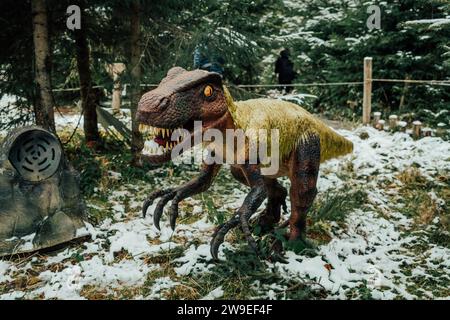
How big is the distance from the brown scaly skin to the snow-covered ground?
56 centimetres

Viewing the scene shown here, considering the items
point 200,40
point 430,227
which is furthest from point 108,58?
point 430,227

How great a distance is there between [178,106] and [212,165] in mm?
733

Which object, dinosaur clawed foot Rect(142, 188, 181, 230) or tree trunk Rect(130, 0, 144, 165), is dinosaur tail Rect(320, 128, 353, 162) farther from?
tree trunk Rect(130, 0, 144, 165)

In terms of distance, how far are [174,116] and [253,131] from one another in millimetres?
630

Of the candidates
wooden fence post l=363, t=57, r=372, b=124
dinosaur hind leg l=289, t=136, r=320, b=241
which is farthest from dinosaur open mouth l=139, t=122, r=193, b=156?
wooden fence post l=363, t=57, r=372, b=124

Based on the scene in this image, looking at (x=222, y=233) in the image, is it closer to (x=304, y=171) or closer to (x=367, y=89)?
(x=304, y=171)

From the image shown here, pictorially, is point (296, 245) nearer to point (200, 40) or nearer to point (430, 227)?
point (430, 227)

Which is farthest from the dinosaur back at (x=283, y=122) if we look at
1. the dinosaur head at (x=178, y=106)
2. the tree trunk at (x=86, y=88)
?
the tree trunk at (x=86, y=88)

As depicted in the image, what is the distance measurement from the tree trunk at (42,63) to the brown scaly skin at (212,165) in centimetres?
279

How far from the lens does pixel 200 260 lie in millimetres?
3797

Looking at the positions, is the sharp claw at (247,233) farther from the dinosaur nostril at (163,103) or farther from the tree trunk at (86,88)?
the tree trunk at (86,88)

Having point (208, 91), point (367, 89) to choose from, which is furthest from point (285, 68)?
point (208, 91)

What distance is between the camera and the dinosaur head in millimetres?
2678

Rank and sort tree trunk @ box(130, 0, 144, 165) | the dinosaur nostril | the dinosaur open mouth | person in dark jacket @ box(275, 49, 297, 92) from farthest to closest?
1. person in dark jacket @ box(275, 49, 297, 92)
2. tree trunk @ box(130, 0, 144, 165)
3. the dinosaur open mouth
4. the dinosaur nostril
